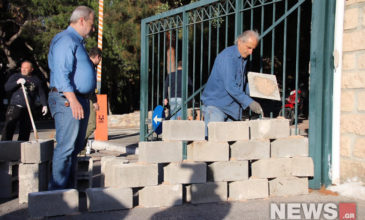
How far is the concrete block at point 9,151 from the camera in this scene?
5.21 metres

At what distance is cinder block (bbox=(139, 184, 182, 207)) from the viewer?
14.5 feet

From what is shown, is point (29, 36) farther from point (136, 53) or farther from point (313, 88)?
point (313, 88)

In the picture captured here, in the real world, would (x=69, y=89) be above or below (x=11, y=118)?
above

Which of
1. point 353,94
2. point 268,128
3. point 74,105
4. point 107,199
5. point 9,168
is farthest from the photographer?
point 9,168

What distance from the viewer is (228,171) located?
184 inches

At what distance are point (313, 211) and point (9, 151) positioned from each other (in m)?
3.66

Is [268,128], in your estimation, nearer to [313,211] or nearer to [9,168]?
[313,211]

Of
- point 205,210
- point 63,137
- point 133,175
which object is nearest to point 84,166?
point 63,137

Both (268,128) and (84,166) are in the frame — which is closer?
(268,128)

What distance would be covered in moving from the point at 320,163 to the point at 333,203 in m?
0.67

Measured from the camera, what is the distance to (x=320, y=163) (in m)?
5.08

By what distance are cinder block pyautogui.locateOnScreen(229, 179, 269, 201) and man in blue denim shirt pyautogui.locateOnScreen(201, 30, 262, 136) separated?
2.66ft

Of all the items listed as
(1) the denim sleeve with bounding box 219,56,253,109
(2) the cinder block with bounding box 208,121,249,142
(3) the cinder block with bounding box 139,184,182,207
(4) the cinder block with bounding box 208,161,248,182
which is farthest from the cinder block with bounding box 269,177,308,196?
(3) the cinder block with bounding box 139,184,182,207

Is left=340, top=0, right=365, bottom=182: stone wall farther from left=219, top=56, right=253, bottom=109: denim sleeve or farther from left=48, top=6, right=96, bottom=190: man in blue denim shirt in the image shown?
left=48, top=6, right=96, bottom=190: man in blue denim shirt
